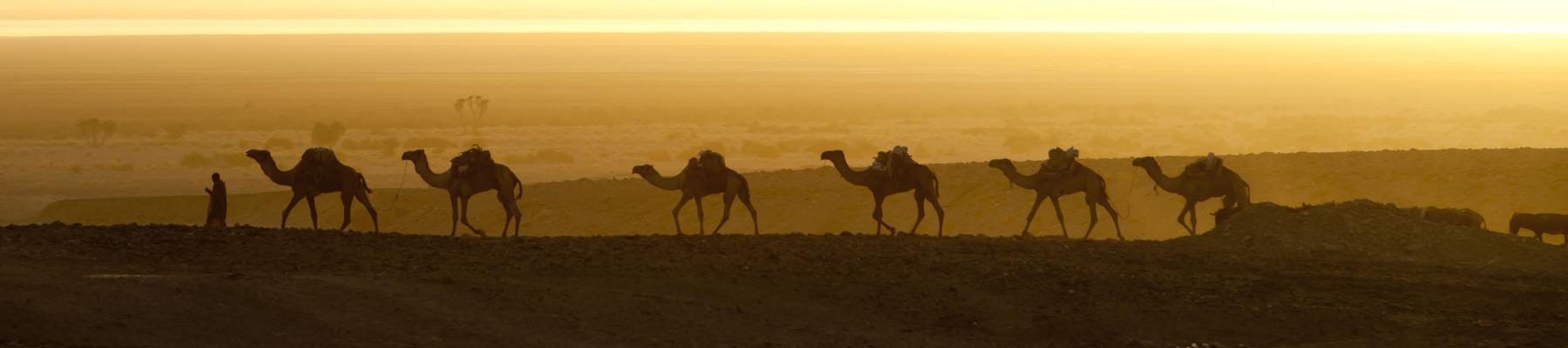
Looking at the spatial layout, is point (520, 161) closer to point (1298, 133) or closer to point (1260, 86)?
point (1298, 133)

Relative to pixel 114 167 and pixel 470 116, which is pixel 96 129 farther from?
pixel 470 116

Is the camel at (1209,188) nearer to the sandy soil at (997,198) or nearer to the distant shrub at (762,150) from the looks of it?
the sandy soil at (997,198)

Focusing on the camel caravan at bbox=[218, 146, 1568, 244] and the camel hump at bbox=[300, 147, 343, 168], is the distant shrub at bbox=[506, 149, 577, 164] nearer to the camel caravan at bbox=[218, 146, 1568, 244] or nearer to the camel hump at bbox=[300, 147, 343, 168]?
the camel caravan at bbox=[218, 146, 1568, 244]

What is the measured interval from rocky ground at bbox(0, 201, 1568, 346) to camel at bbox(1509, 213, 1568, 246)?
315 cm

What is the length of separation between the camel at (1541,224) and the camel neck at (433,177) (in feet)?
41.0

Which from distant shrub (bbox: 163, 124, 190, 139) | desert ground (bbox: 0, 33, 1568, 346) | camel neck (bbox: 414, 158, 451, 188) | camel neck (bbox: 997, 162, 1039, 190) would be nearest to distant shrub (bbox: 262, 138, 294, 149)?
desert ground (bbox: 0, 33, 1568, 346)

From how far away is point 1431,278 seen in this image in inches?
700

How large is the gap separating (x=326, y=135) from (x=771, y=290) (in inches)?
2395

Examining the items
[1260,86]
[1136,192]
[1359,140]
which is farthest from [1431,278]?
[1260,86]

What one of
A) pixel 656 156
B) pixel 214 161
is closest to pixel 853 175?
pixel 214 161

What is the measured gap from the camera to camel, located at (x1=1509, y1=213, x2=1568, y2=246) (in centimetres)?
2258

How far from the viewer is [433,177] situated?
2341 centimetres

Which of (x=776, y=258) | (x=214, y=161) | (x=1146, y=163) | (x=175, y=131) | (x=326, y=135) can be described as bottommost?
(x=776, y=258)

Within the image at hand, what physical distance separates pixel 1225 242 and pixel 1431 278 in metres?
2.66
